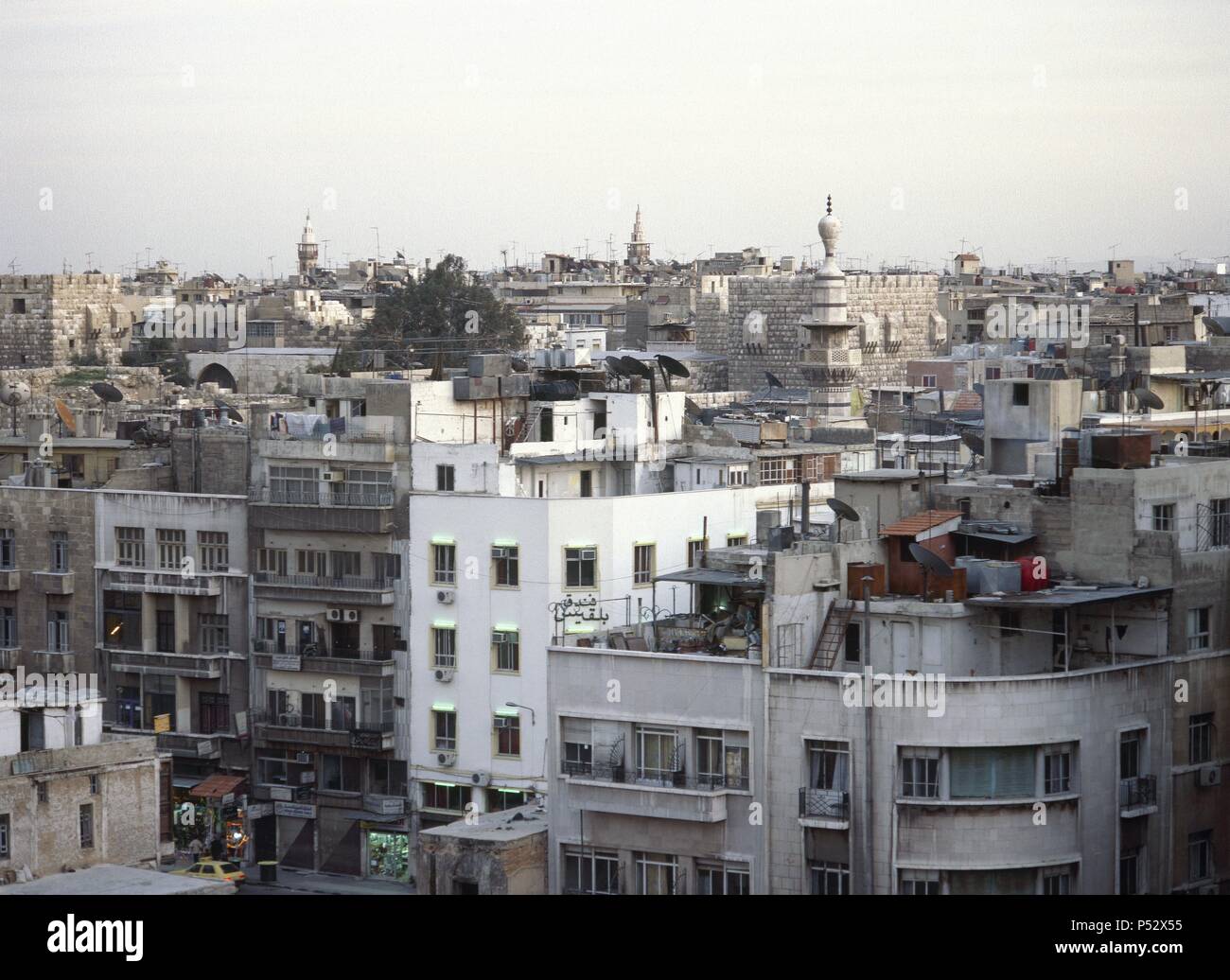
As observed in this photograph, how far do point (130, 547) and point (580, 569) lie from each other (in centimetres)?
445

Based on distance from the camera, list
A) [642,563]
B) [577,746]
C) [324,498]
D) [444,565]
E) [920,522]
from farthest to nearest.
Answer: [324,498] → [444,565] → [642,563] → [920,522] → [577,746]

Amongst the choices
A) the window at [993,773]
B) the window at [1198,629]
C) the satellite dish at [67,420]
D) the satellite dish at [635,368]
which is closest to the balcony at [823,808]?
the window at [993,773]

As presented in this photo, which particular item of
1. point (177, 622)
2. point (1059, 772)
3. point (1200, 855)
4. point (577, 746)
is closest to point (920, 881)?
point (1059, 772)

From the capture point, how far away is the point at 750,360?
36.1m

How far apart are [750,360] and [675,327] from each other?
6.66 m

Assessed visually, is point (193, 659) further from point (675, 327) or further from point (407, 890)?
point (675, 327)

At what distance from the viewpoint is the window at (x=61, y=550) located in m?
19.9

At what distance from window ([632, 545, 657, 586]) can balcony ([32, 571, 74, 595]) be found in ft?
16.8

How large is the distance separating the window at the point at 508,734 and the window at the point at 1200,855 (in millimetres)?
5153

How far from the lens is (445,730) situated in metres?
17.7

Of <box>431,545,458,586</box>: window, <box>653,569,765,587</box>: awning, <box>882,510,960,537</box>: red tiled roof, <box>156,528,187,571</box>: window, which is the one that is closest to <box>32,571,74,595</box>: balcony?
<box>156,528,187,571</box>: window

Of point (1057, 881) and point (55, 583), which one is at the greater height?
point (55, 583)

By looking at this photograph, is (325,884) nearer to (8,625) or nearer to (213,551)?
(213,551)

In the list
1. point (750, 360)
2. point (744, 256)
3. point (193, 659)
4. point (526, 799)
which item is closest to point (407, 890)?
point (526, 799)
